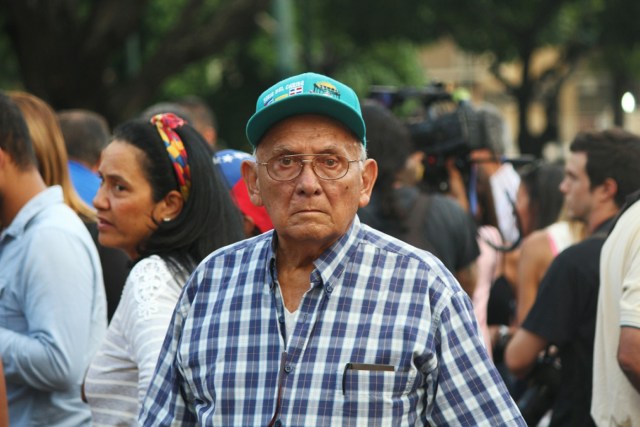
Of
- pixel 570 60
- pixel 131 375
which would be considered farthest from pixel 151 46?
pixel 131 375

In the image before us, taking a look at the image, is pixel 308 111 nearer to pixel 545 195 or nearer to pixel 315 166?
pixel 315 166

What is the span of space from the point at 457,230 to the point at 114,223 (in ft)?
6.77

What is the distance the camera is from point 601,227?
16.9ft

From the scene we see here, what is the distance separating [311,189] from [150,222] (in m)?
1.26

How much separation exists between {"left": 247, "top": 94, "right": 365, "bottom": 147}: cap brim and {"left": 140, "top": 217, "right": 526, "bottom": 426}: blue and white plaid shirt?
0.89 feet

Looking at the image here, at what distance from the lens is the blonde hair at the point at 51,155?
16.1 feet

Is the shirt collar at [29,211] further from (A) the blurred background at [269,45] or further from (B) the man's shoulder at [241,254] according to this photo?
(A) the blurred background at [269,45]

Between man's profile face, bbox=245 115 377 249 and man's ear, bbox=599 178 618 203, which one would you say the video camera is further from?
man's profile face, bbox=245 115 377 249

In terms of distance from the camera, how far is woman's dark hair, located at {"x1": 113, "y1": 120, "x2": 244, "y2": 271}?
3750 millimetres

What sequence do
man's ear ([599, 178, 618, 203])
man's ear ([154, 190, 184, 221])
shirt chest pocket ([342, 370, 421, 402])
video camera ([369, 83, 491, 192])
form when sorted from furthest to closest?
video camera ([369, 83, 491, 192]) → man's ear ([599, 178, 618, 203]) → man's ear ([154, 190, 184, 221]) → shirt chest pocket ([342, 370, 421, 402])

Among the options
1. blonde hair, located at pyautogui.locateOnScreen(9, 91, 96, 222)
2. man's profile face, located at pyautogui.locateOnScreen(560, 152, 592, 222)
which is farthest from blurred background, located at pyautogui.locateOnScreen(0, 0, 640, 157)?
man's profile face, located at pyautogui.locateOnScreen(560, 152, 592, 222)

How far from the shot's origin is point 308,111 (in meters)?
2.79

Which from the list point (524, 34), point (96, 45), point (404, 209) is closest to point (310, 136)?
point (404, 209)

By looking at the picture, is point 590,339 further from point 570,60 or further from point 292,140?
point 570,60
